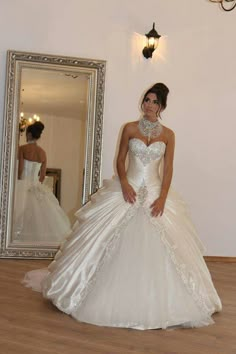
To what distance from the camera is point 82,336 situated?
2.91 meters

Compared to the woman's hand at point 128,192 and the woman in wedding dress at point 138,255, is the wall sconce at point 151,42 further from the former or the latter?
the woman's hand at point 128,192

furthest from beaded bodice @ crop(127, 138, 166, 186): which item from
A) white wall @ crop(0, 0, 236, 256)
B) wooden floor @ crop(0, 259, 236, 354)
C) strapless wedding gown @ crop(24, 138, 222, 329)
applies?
white wall @ crop(0, 0, 236, 256)

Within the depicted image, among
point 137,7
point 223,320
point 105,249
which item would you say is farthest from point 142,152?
point 137,7

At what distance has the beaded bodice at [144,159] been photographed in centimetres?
378

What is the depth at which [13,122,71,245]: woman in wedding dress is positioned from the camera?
17.8ft

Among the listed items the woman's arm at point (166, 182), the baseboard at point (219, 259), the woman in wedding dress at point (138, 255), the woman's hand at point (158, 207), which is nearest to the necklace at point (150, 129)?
the woman in wedding dress at point (138, 255)

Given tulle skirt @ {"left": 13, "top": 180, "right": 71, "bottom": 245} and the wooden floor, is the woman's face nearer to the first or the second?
the wooden floor

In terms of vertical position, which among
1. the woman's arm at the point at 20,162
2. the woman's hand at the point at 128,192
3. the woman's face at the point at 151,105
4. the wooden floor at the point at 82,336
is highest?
the woman's face at the point at 151,105

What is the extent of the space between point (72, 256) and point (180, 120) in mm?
2844

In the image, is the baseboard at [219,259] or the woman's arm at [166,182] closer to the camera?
the woman's arm at [166,182]

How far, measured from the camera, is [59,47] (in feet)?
18.2

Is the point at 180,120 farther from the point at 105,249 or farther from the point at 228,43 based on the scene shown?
the point at 105,249

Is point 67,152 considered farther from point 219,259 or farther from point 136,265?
point 136,265

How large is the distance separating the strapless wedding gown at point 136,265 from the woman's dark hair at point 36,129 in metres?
1.85
